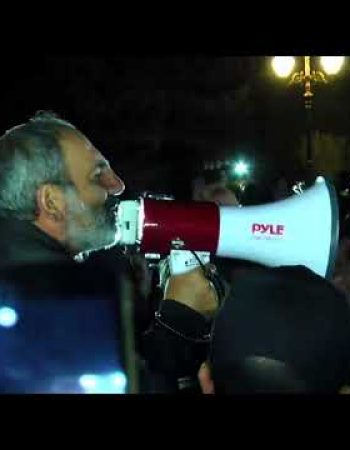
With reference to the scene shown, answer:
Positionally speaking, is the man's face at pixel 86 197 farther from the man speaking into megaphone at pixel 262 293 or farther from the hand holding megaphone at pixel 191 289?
the hand holding megaphone at pixel 191 289

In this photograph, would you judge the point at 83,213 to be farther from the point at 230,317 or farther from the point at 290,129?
the point at 290,129

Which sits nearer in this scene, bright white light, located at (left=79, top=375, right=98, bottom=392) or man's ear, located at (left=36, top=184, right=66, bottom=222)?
bright white light, located at (left=79, top=375, right=98, bottom=392)

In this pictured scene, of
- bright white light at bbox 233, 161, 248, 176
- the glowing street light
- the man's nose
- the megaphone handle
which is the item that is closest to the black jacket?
the man's nose

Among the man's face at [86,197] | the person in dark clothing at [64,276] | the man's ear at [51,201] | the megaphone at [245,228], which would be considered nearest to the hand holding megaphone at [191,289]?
the person in dark clothing at [64,276]

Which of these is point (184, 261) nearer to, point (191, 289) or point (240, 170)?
point (191, 289)

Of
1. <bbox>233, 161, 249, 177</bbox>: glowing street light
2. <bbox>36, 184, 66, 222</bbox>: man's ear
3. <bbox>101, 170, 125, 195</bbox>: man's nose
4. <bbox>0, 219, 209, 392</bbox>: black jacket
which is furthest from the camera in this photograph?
<bbox>233, 161, 249, 177</bbox>: glowing street light

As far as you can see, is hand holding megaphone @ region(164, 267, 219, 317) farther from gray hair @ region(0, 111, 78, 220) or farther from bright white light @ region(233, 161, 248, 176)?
bright white light @ region(233, 161, 248, 176)

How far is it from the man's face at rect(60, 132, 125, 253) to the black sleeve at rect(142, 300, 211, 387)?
0.38m

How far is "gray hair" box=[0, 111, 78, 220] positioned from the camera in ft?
4.52

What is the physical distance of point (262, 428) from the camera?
152cm

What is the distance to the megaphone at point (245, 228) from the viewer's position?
1.54m

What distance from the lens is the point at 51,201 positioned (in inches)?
54.7

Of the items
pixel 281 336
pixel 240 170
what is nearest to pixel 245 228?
pixel 281 336
